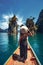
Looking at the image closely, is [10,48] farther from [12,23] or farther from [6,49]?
[12,23]

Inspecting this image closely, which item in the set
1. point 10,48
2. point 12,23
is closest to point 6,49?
point 10,48

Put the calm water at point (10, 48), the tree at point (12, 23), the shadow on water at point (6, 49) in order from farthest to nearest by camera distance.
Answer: the tree at point (12, 23), the calm water at point (10, 48), the shadow on water at point (6, 49)

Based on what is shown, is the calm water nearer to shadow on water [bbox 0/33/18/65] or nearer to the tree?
shadow on water [bbox 0/33/18/65]

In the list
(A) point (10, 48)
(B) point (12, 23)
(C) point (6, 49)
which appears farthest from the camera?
(B) point (12, 23)

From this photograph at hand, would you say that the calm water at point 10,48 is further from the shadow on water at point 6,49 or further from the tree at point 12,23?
the tree at point 12,23

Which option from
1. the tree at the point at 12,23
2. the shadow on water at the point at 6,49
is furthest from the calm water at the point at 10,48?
the tree at the point at 12,23

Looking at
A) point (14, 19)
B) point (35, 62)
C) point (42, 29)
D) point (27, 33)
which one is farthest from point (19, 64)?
point (42, 29)

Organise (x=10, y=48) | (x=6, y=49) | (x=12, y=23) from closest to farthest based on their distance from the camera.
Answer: (x=6, y=49) < (x=10, y=48) < (x=12, y=23)

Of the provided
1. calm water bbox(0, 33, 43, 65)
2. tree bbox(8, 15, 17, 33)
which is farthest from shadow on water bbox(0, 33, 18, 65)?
tree bbox(8, 15, 17, 33)

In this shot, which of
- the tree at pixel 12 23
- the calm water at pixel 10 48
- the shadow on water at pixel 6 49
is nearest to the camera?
the shadow on water at pixel 6 49

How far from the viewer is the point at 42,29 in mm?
156250

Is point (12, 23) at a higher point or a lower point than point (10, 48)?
higher

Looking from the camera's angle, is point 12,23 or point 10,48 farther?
point 12,23

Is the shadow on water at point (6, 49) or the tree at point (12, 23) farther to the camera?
the tree at point (12, 23)
